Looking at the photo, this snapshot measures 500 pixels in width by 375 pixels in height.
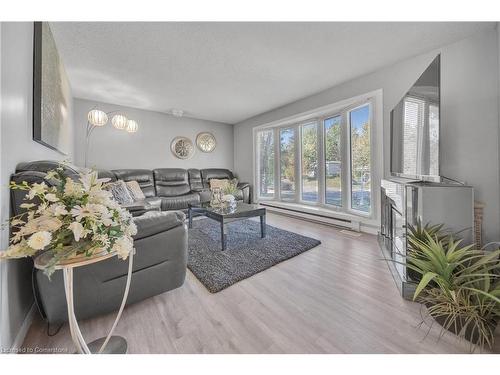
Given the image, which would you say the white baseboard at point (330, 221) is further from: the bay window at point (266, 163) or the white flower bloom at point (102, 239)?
the white flower bloom at point (102, 239)

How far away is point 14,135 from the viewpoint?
3.82ft

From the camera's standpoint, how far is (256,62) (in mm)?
2500

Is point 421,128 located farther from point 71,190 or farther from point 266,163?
A: point 266,163

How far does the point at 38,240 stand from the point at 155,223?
650mm

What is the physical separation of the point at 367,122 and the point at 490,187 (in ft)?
5.10

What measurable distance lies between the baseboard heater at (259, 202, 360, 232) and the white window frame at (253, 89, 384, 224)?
→ 0.45ft

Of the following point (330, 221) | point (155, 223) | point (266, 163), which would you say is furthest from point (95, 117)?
point (330, 221)

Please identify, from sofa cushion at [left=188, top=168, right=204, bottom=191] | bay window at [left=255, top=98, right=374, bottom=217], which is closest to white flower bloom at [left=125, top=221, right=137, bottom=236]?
bay window at [left=255, top=98, right=374, bottom=217]

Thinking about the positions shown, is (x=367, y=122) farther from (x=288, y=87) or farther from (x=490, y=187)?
(x=490, y=187)

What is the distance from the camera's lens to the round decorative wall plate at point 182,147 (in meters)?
4.86

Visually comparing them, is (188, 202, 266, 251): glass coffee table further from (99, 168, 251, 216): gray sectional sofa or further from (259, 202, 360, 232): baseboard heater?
(259, 202, 360, 232): baseboard heater

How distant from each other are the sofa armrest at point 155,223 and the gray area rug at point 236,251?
630 mm

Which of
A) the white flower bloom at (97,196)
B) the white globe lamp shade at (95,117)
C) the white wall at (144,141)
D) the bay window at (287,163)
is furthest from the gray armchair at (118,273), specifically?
the bay window at (287,163)
